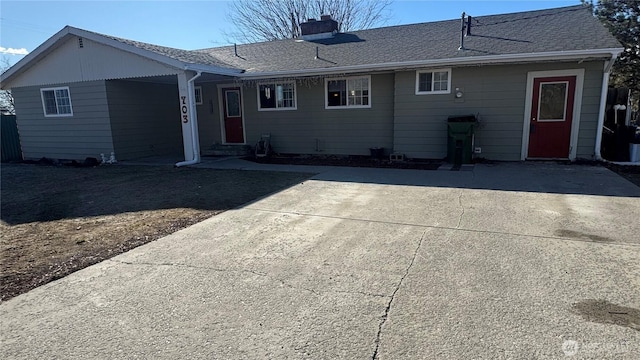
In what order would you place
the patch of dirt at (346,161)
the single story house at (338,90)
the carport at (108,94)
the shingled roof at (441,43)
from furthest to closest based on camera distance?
the carport at (108,94)
the patch of dirt at (346,161)
the single story house at (338,90)
the shingled roof at (441,43)

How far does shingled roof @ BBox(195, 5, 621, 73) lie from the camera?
8719 mm

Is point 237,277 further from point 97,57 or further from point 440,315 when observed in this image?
point 97,57

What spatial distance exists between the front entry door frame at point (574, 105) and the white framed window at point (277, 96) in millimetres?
6465

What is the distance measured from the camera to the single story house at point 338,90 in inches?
348

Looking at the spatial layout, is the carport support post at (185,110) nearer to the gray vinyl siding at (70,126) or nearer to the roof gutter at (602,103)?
the gray vinyl siding at (70,126)

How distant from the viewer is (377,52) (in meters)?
10.7

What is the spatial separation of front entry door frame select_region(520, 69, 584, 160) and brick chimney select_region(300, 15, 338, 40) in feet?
23.8

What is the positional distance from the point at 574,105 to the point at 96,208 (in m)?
10.3

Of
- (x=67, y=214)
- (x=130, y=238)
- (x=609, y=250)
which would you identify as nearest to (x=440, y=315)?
(x=609, y=250)

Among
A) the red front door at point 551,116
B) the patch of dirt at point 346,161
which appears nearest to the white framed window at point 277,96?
the patch of dirt at point 346,161

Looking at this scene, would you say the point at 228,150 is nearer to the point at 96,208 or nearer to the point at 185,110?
the point at 185,110

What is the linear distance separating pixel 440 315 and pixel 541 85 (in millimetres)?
8405

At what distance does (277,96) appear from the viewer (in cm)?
1203

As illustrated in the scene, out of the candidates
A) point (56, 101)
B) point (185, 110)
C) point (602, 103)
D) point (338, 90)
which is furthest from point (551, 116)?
point (56, 101)
